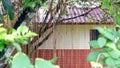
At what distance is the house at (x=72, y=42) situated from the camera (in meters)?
10.9

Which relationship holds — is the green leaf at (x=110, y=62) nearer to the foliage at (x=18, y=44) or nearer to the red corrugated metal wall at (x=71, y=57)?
the foliage at (x=18, y=44)

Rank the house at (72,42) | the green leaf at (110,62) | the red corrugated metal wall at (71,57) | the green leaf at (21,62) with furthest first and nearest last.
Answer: the red corrugated metal wall at (71,57), the house at (72,42), the green leaf at (110,62), the green leaf at (21,62)

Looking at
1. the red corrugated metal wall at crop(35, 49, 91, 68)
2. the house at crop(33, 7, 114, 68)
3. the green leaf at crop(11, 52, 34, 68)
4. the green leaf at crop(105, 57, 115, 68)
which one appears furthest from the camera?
the red corrugated metal wall at crop(35, 49, 91, 68)

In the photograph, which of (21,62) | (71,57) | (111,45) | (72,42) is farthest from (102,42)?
(72,42)

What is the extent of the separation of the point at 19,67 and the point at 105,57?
34 cm

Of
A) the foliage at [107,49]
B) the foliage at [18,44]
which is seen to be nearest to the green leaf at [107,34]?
the foliage at [107,49]

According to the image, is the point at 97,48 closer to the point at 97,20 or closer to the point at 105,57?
the point at 105,57

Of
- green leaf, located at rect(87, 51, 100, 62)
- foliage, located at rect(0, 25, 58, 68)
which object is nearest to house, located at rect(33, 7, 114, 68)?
foliage, located at rect(0, 25, 58, 68)

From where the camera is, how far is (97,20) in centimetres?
1020

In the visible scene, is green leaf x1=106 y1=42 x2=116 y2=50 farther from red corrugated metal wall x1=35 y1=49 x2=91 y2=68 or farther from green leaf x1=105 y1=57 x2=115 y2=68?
red corrugated metal wall x1=35 y1=49 x2=91 y2=68

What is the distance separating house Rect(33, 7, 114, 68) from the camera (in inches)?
429

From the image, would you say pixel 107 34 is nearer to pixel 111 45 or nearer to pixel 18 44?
pixel 111 45

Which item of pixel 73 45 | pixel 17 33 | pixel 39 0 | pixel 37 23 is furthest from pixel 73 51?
pixel 17 33

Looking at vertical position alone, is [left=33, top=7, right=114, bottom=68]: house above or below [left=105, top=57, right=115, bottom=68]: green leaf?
below
